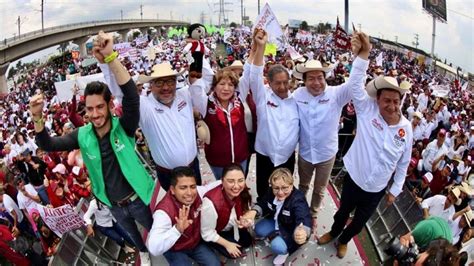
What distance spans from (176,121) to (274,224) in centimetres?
157

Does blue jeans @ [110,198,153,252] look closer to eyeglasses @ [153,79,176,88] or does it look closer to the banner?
the banner

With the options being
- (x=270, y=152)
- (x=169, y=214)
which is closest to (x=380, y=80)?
(x=270, y=152)

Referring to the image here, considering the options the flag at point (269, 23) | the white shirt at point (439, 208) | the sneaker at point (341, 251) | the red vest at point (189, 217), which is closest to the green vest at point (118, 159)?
the red vest at point (189, 217)

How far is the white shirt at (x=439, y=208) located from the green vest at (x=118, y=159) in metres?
3.90

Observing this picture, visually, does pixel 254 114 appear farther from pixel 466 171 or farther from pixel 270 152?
pixel 466 171

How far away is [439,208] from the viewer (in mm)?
5012

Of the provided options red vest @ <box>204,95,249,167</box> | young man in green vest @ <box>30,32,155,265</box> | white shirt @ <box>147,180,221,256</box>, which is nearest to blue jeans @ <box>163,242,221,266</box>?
white shirt @ <box>147,180,221,256</box>

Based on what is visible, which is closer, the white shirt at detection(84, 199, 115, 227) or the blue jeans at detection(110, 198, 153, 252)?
the blue jeans at detection(110, 198, 153, 252)

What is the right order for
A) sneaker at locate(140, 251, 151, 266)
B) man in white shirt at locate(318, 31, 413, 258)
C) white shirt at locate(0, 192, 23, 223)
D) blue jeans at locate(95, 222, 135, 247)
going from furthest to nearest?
white shirt at locate(0, 192, 23, 223) < blue jeans at locate(95, 222, 135, 247) < sneaker at locate(140, 251, 151, 266) < man in white shirt at locate(318, 31, 413, 258)

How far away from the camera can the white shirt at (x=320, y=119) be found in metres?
3.81

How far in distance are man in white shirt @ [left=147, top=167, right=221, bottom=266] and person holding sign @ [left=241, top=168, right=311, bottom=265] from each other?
53cm

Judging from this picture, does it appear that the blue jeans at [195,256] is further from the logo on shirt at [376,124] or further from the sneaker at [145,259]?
the logo on shirt at [376,124]

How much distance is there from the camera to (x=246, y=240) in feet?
12.9

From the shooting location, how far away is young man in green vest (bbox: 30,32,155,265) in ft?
9.04
